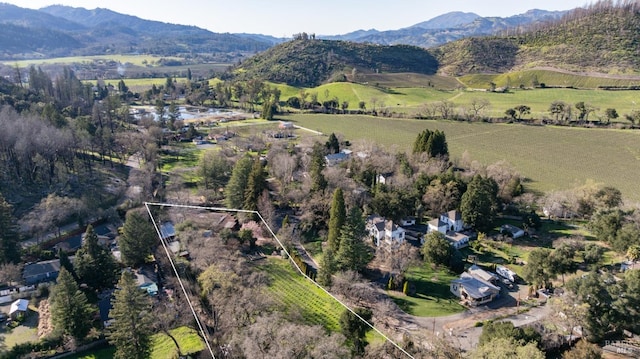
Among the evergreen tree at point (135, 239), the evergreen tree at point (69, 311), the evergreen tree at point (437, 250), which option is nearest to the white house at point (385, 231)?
the evergreen tree at point (437, 250)

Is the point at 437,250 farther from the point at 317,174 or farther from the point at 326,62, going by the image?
the point at 326,62

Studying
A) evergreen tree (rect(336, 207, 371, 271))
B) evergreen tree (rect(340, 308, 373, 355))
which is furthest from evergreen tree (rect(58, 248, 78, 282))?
evergreen tree (rect(340, 308, 373, 355))

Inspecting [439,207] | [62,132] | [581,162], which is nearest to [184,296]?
[439,207]

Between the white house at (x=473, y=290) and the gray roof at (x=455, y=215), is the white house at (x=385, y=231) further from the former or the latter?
the white house at (x=473, y=290)

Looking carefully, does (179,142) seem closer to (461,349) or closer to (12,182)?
(12,182)

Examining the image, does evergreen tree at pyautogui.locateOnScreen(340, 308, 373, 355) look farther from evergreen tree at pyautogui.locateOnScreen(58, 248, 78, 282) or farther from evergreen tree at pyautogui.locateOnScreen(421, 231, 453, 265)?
evergreen tree at pyautogui.locateOnScreen(58, 248, 78, 282)

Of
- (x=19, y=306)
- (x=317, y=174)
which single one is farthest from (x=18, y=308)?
(x=317, y=174)
